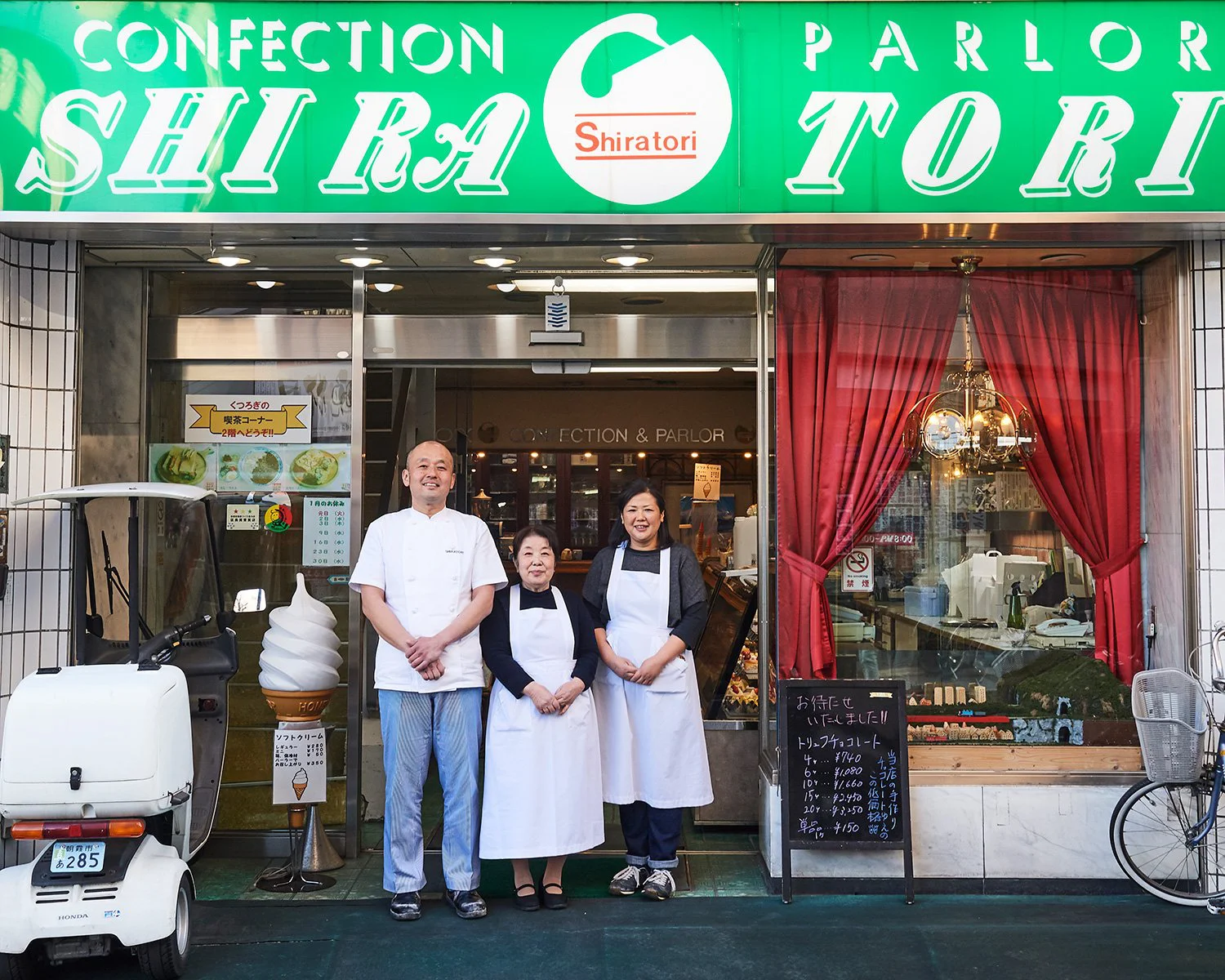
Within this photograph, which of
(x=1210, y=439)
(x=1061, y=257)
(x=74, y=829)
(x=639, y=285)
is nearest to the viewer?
(x=74, y=829)

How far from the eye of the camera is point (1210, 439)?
523 cm

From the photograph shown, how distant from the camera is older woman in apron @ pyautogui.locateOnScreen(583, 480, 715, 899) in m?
5.07

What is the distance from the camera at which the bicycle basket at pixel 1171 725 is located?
4.90 meters

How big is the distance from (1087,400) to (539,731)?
10.4 ft

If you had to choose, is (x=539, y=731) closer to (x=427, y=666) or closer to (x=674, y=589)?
(x=427, y=666)

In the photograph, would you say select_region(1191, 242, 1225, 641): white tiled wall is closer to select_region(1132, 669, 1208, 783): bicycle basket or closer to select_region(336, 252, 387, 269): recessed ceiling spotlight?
select_region(1132, 669, 1208, 783): bicycle basket

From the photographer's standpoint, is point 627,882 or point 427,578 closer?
point 427,578

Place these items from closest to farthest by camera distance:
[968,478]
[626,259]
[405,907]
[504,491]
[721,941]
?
[721,941] < [405,907] < [968,478] < [626,259] < [504,491]

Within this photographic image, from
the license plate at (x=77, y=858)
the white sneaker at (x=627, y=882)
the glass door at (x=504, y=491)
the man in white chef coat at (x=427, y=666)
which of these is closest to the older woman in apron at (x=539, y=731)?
the man in white chef coat at (x=427, y=666)

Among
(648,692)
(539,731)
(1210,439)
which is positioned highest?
(1210,439)

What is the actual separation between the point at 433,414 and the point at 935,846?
13.3 ft

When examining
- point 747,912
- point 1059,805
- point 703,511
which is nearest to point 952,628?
point 1059,805

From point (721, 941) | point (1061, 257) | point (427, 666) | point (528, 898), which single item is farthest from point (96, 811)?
point (1061, 257)

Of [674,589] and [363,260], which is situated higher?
[363,260]
